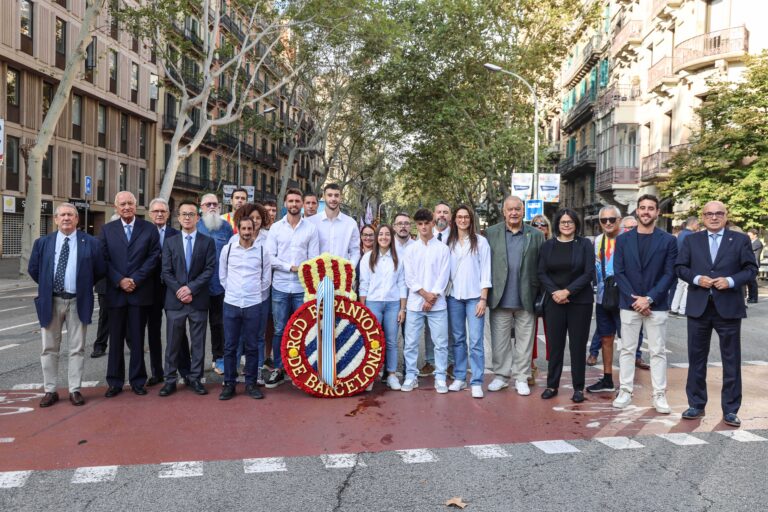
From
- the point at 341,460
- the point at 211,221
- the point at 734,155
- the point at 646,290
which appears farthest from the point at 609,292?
the point at 734,155

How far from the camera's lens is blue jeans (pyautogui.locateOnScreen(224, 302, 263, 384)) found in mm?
6777

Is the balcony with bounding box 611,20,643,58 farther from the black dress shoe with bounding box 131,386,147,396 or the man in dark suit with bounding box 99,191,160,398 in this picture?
the black dress shoe with bounding box 131,386,147,396

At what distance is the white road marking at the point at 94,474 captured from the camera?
446 cm

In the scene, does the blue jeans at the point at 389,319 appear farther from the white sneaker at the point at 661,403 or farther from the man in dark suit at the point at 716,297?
the man in dark suit at the point at 716,297

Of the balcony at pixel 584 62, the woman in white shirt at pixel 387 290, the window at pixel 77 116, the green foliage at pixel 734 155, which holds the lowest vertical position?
the woman in white shirt at pixel 387 290

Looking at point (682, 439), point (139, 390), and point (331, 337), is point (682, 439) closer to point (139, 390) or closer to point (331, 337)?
point (331, 337)

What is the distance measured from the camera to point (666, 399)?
22.3 feet

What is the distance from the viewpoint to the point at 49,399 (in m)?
6.34

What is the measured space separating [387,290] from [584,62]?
39.2m

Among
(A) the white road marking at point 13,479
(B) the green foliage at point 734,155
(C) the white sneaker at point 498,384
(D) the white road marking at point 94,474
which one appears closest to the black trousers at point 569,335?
(C) the white sneaker at point 498,384

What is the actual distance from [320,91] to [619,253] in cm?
3108

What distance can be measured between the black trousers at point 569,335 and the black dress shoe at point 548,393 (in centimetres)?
5

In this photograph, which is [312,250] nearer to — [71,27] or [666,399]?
[666,399]

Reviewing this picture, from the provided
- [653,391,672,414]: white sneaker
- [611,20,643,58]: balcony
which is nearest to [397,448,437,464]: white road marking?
[653,391,672,414]: white sneaker
